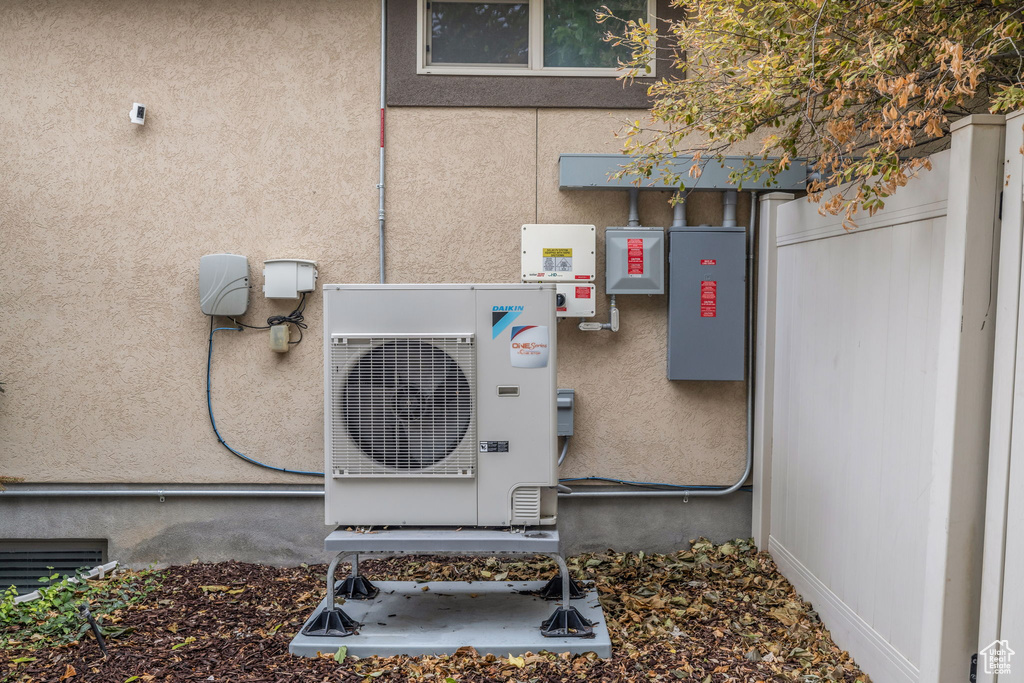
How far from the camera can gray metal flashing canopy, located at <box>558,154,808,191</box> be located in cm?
386

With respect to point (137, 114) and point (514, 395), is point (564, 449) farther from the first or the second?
point (137, 114)

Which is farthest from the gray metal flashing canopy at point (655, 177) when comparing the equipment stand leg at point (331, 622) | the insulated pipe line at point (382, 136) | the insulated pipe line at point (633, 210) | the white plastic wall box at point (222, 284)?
the equipment stand leg at point (331, 622)

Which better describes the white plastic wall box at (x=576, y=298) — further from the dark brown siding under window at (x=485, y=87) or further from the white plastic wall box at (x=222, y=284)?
the white plastic wall box at (x=222, y=284)

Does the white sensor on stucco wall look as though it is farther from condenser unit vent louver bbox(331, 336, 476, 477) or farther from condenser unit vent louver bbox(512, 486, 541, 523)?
condenser unit vent louver bbox(512, 486, 541, 523)

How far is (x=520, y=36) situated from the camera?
13.3 ft

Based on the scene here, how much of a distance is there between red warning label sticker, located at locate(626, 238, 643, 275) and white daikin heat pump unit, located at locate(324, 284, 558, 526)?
1.11 m

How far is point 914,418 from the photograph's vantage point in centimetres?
249


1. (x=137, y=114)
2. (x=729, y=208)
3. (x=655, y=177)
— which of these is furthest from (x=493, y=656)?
(x=137, y=114)

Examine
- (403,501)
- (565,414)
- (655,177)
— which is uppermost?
(655,177)

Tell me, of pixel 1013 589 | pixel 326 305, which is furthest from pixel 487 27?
pixel 1013 589

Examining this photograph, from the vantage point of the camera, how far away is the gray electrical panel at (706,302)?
12.9ft

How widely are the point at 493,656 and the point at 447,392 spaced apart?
3.66 feet

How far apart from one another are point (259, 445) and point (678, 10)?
3.52 m

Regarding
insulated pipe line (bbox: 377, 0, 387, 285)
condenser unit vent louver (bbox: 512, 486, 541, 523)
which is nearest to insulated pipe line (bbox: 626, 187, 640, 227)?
insulated pipe line (bbox: 377, 0, 387, 285)
